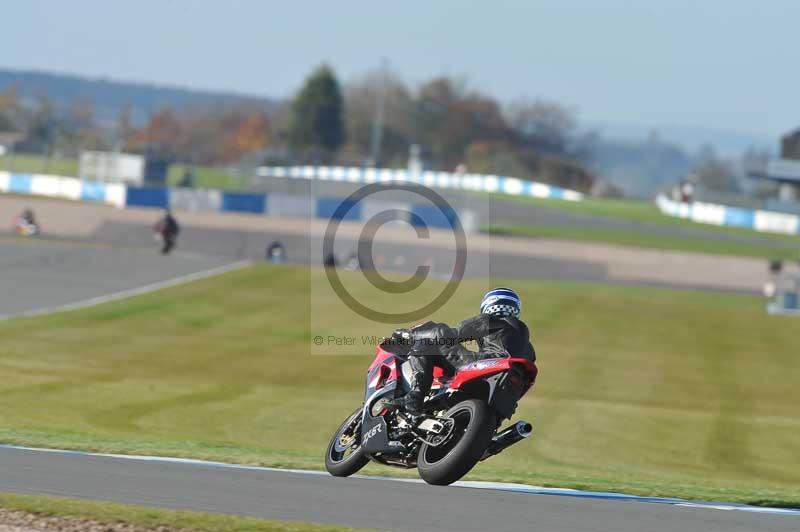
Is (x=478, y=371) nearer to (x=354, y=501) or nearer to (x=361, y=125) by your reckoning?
(x=354, y=501)

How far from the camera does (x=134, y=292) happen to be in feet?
124

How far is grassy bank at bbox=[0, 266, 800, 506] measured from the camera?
57.0 feet

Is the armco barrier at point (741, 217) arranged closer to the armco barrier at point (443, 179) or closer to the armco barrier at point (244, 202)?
the armco barrier at point (443, 179)

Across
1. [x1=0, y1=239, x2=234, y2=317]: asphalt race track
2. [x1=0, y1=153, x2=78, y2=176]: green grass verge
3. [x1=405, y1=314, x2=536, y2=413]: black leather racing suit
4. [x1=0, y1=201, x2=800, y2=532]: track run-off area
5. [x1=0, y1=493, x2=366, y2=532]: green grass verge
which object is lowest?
[x1=0, y1=239, x2=234, y2=317]: asphalt race track

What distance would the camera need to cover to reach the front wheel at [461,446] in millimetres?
9430

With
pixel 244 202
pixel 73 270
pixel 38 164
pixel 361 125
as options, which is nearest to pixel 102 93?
pixel 361 125

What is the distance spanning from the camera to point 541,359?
31.4 meters

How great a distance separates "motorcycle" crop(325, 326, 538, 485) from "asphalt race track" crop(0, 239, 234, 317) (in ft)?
78.6

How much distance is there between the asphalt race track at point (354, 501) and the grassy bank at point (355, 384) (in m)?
1.52

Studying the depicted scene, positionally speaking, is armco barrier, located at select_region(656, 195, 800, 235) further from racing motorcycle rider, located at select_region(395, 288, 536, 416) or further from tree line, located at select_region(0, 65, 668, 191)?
racing motorcycle rider, located at select_region(395, 288, 536, 416)

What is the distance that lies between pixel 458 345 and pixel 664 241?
2334 inches

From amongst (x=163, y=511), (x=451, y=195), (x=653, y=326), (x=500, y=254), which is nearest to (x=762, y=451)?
(x=163, y=511)

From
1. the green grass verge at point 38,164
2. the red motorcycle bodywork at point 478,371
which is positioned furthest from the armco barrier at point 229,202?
the red motorcycle bodywork at point 478,371

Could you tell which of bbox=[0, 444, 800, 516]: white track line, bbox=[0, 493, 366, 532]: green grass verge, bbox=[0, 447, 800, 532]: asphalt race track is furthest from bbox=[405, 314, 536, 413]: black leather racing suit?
bbox=[0, 493, 366, 532]: green grass verge
